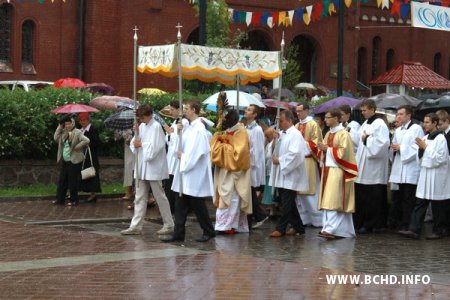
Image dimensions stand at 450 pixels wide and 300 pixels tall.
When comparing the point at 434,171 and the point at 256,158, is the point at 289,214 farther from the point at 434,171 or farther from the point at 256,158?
the point at 434,171

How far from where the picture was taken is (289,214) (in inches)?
528

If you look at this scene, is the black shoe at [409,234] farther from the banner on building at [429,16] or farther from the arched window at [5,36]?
the arched window at [5,36]

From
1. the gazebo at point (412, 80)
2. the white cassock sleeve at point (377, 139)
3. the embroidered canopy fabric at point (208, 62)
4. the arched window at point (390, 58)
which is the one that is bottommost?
the white cassock sleeve at point (377, 139)

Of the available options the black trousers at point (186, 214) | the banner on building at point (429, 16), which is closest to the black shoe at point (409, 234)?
the black trousers at point (186, 214)

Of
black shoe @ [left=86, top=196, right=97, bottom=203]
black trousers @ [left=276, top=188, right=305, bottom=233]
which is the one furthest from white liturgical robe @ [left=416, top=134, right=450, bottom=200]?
black shoe @ [left=86, top=196, right=97, bottom=203]

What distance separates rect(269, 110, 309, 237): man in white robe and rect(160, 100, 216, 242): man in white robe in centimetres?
133

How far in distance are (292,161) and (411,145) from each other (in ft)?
6.29

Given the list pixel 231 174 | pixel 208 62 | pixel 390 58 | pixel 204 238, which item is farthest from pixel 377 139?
pixel 390 58

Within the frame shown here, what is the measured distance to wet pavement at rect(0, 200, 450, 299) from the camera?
29.6 feet

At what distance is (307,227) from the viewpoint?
14688 millimetres

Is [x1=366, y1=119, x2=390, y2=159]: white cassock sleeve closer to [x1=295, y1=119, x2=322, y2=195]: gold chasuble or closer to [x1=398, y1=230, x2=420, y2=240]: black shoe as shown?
[x1=295, y1=119, x2=322, y2=195]: gold chasuble

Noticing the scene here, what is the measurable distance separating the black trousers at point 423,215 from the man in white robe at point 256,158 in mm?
2430

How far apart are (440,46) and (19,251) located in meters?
34.5

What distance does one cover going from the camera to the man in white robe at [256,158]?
14484 mm
